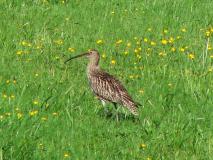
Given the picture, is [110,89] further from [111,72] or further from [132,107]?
[111,72]

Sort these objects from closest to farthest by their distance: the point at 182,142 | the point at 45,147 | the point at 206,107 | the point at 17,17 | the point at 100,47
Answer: the point at 45,147, the point at 182,142, the point at 206,107, the point at 100,47, the point at 17,17

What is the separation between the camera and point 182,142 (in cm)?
991

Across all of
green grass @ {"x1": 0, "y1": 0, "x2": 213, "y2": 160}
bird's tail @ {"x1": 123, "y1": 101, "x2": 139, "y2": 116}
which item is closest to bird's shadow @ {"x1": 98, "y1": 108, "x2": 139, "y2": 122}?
green grass @ {"x1": 0, "y1": 0, "x2": 213, "y2": 160}

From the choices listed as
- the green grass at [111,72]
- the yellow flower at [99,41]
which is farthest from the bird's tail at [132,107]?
the yellow flower at [99,41]

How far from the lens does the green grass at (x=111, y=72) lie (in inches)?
379

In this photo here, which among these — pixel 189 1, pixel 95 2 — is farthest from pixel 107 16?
pixel 189 1

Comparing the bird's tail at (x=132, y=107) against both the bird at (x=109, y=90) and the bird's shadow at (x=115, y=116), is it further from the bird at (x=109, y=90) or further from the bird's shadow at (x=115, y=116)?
the bird's shadow at (x=115, y=116)

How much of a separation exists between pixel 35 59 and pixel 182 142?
4321 mm

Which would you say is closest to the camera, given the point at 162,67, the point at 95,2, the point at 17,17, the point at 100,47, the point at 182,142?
the point at 182,142

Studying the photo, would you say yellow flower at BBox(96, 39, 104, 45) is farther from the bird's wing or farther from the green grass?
the bird's wing

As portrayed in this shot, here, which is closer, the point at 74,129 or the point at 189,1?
the point at 74,129

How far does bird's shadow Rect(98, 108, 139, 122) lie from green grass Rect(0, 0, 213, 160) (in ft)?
0.19

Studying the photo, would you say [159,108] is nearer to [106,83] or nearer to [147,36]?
[106,83]

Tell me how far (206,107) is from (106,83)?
1.44 meters
